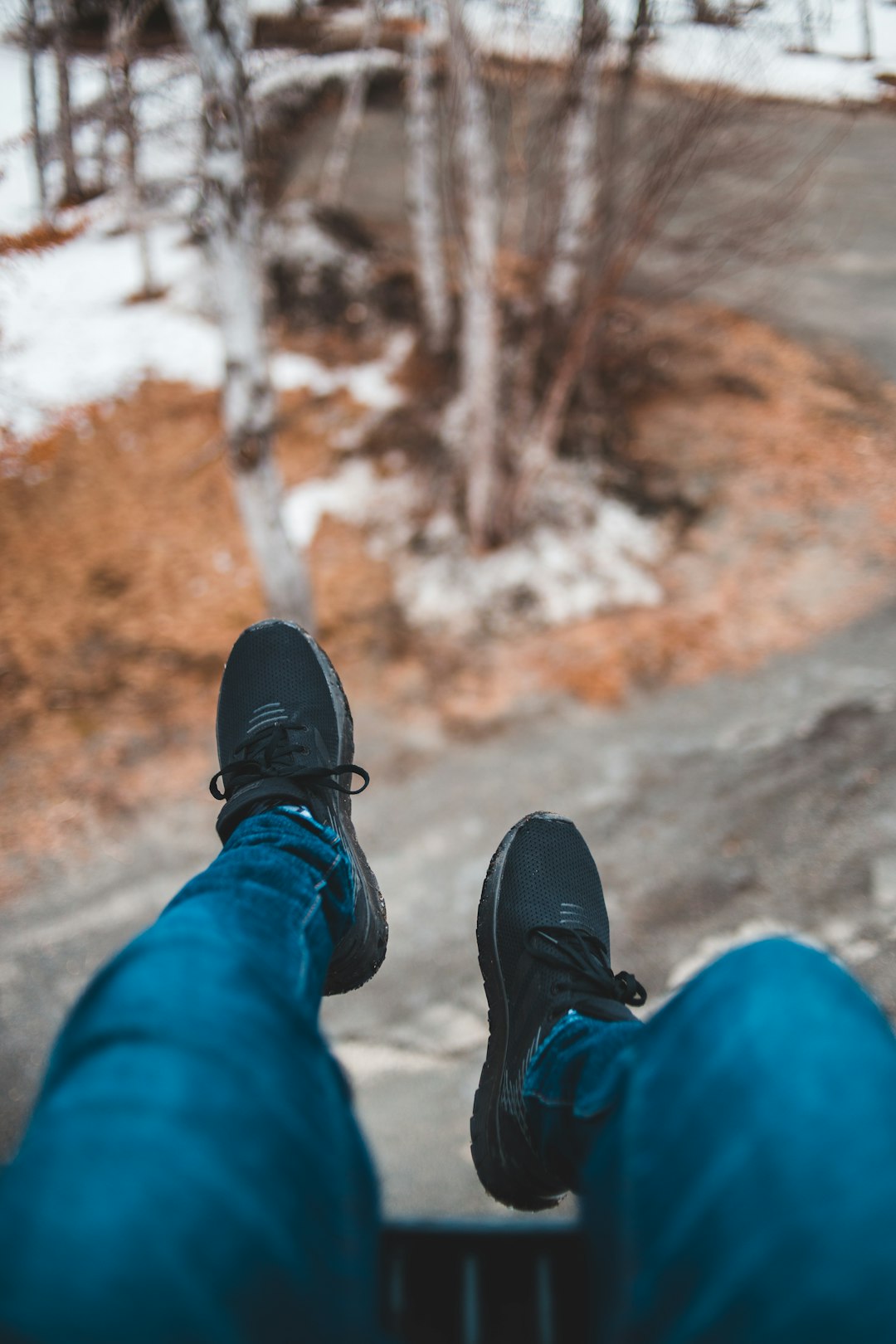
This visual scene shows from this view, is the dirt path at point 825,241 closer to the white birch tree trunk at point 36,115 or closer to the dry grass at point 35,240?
the white birch tree trunk at point 36,115

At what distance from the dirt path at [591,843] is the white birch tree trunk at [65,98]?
3043mm

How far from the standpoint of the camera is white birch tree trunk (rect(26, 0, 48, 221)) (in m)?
3.03

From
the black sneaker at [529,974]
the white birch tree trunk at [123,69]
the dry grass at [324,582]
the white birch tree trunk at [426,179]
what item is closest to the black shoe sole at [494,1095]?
the black sneaker at [529,974]

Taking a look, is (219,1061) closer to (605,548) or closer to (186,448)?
(605,548)

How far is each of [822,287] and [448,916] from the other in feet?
25.1

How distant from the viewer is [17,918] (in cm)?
343

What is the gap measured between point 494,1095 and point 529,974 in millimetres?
291

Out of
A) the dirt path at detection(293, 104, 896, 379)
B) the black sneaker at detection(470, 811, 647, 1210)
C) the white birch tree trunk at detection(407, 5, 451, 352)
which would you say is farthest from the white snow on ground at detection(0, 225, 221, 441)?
the black sneaker at detection(470, 811, 647, 1210)

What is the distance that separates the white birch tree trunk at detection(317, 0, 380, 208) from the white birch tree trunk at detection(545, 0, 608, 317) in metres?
1.57

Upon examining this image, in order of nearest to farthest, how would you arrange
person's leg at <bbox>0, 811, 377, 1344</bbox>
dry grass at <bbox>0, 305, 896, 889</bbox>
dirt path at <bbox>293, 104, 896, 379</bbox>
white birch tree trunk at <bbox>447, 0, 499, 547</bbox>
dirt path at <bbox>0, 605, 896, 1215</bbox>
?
person's leg at <bbox>0, 811, 377, 1344</bbox> → dirt path at <bbox>0, 605, 896, 1215</bbox> → white birch tree trunk at <bbox>447, 0, 499, 547</bbox> → dry grass at <bbox>0, 305, 896, 889</bbox> → dirt path at <bbox>293, 104, 896, 379</bbox>

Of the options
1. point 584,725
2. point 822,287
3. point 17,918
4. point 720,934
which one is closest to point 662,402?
point 822,287

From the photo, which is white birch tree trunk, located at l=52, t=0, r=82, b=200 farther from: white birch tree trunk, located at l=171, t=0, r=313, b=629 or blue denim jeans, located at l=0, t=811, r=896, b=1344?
blue denim jeans, located at l=0, t=811, r=896, b=1344

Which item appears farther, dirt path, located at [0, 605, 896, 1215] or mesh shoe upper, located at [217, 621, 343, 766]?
dirt path, located at [0, 605, 896, 1215]

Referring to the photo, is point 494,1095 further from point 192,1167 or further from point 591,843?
point 591,843
